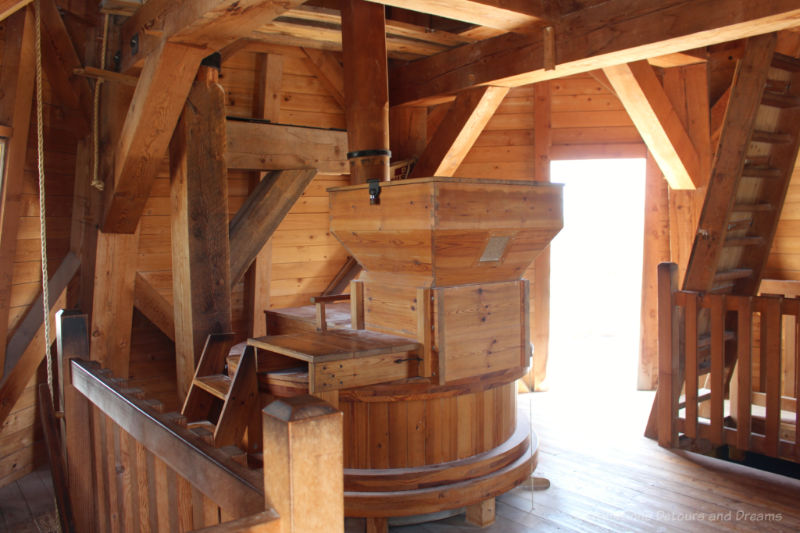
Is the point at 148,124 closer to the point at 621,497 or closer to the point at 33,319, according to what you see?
the point at 33,319

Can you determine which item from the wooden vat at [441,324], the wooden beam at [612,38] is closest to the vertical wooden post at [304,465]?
the wooden vat at [441,324]

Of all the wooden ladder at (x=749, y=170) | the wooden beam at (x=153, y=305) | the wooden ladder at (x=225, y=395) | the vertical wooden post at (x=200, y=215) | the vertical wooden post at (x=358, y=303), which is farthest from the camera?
the wooden beam at (x=153, y=305)

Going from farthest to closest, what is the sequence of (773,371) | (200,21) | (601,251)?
(601,251) < (773,371) < (200,21)

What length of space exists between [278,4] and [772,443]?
3.41m

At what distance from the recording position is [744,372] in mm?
3801

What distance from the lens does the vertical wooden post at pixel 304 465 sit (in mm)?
1181

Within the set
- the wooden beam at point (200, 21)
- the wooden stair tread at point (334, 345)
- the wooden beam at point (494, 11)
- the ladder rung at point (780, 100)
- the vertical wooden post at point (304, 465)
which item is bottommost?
the wooden stair tread at point (334, 345)

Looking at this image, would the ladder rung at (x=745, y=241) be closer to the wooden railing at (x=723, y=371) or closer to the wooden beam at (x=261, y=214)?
the wooden railing at (x=723, y=371)

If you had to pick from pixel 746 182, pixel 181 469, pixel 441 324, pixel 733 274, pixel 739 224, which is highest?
pixel 746 182

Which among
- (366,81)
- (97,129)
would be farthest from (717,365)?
(97,129)

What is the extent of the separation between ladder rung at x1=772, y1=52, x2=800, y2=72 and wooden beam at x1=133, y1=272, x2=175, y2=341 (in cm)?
416

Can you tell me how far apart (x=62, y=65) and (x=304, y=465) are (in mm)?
3527

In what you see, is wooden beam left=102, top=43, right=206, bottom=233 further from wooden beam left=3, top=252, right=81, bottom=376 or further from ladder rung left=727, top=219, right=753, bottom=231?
ladder rung left=727, top=219, right=753, bottom=231

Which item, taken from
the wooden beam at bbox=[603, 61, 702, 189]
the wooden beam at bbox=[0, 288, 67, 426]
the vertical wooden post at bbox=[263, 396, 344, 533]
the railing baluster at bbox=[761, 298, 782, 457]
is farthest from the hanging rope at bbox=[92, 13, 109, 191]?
the railing baluster at bbox=[761, 298, 782, 457]
